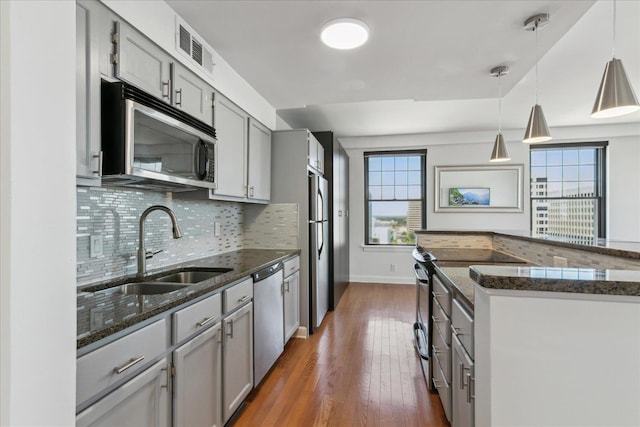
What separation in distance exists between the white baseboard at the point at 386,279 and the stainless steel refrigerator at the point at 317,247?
2150 mm

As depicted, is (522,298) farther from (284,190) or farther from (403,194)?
(403,194)

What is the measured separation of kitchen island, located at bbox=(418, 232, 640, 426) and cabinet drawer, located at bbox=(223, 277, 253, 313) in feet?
4.21

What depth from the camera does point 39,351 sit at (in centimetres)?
66

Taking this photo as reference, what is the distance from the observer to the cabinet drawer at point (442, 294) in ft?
5.61

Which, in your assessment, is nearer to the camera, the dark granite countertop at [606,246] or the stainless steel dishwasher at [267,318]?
the dark granite countertop at [606,246]

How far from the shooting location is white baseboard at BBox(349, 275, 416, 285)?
18.7 ft

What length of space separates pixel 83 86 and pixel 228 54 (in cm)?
131

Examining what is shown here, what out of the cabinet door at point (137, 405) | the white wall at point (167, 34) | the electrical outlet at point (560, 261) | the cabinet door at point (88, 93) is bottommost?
the cabinet door at point (137, 405)

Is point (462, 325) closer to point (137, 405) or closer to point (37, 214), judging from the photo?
point (137, 405)

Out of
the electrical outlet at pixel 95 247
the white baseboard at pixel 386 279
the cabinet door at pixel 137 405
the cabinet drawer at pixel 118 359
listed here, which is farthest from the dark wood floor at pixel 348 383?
the white baseboard at pixel 386 279

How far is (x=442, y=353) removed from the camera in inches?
73.6

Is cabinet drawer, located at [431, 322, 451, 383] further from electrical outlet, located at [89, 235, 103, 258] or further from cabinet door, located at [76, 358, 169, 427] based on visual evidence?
electrical outlet, located at [89, 235, 103, 258]

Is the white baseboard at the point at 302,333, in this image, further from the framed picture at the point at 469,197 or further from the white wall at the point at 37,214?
the framed picture at the point at 469,197

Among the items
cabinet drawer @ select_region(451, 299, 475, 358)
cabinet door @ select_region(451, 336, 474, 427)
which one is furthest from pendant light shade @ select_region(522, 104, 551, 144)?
cabinet door @ select_region(451, 336, 474, 427)
